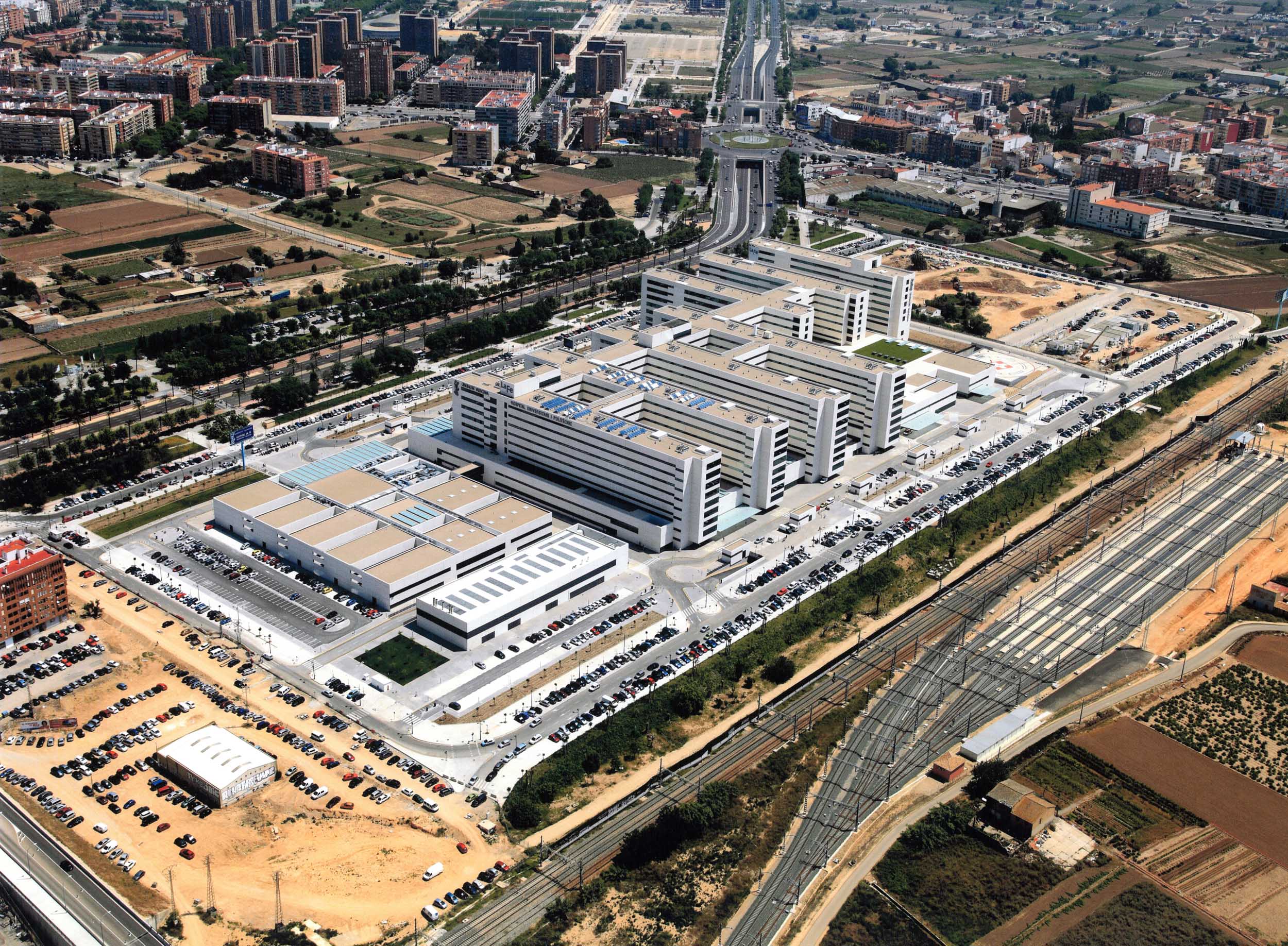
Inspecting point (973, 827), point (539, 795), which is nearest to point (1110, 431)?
point (973, 827)

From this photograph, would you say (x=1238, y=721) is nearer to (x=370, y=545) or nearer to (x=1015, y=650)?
(x=1015, y=650)

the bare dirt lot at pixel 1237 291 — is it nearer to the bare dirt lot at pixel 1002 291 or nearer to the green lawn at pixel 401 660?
the bare dirt lot at pixel 1002 291

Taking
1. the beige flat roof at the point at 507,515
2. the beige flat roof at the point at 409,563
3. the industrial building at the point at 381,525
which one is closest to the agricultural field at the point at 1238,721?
the beige flat roof at the point at 507,515

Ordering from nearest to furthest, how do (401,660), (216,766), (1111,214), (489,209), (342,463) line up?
(216,766)
(401,660)
(342,463)
(489,209)
(1111,214)

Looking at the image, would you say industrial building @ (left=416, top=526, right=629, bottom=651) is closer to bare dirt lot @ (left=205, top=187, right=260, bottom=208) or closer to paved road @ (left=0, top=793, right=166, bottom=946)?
paved road @ (left=0, top=793, right=166, bottom=946)

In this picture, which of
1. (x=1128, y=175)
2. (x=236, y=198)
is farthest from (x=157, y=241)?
(x=1128, y=175)

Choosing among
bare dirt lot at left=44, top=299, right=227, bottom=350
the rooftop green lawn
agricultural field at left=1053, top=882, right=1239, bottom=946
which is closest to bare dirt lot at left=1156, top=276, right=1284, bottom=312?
the rooftop green lawn

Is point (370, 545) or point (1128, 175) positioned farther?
point (1128, 175)
